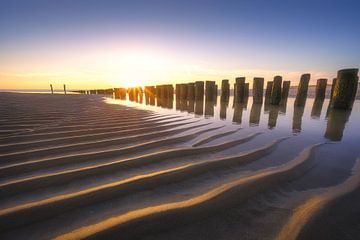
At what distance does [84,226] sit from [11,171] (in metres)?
1.21

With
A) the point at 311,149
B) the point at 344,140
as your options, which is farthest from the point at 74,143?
the point at 344,140

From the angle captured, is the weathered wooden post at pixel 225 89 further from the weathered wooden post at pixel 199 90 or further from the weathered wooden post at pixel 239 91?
the weathered wooden post at pixel 199 90

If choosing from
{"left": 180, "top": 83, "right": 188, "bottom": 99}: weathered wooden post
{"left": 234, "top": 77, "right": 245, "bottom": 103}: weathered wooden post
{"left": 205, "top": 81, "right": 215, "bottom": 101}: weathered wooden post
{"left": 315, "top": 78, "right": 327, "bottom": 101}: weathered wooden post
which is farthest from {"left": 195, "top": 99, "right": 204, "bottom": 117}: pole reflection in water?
{"left": 315, "top": 78, "right": 327, "bottom": 101}: weathered wooden post

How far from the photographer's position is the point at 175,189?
157 cm

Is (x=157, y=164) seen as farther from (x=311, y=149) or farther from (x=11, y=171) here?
(x=311, y=149)

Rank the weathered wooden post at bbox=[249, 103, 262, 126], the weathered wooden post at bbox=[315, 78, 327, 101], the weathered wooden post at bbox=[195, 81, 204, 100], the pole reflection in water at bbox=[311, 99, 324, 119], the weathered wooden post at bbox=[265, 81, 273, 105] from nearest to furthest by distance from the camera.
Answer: the weathered wooden post at bbox=[249, 103, 262, 126]
the pole reflection in water at bbox=[311, 99, 324, 119]
the weathered wooden post at bbox=[315, 78, 327, 101]
the weathered wooden post at bbox=[265, 81, 273, 105]
the weathered wooden post at bbox=[195, 81, 204, 100]

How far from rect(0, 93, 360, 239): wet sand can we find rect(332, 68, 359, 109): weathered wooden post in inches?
226

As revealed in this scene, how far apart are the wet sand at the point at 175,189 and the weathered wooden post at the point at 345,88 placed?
18.8 feet

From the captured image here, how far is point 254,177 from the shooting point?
172cm

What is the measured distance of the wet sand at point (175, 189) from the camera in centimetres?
114

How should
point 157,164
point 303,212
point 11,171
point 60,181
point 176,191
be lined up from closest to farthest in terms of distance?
point 303,212, point 176,191, point 60,181, point 11,171, point 157,164

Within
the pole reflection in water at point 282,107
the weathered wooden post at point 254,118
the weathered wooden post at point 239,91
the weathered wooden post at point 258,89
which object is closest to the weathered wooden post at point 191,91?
the weathered wooden post at point 239,91

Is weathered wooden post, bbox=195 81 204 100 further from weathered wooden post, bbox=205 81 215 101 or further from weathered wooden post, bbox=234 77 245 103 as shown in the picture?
weathered wooden post, bbox=234 77 245 103

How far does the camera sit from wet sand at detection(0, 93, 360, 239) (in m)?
1.14
